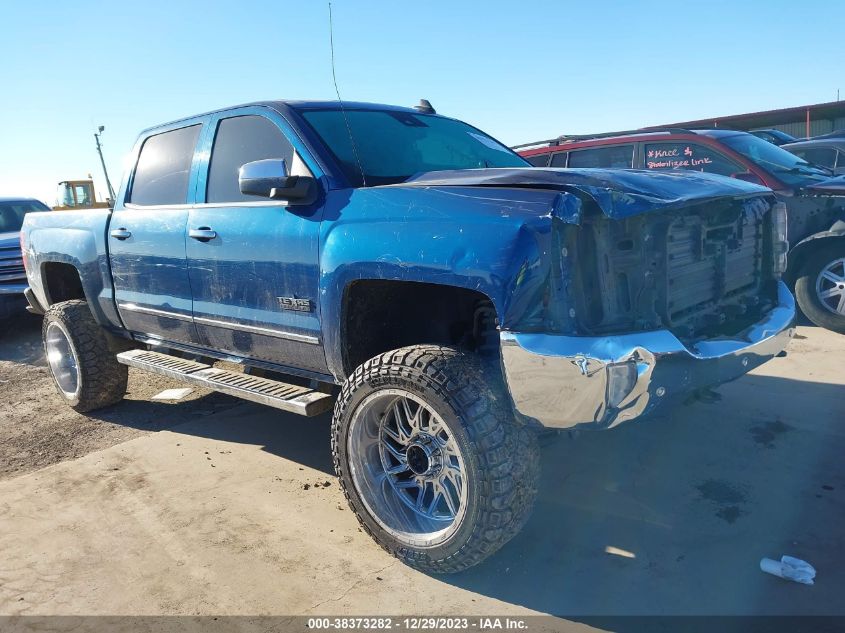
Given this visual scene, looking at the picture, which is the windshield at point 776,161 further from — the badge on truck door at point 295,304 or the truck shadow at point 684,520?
the badge on truck door at point 295,304

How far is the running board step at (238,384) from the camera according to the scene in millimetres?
3201

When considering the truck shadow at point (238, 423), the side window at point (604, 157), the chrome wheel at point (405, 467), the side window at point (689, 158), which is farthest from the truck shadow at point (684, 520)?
the side window at point (604, 157)

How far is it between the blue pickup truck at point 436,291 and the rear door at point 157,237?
0.02m

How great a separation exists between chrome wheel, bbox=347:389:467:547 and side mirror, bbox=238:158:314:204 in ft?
3.35

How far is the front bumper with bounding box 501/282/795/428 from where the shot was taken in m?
2.20

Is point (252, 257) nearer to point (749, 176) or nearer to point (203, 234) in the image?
point (203, 234)

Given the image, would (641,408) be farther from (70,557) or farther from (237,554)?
(70,557)

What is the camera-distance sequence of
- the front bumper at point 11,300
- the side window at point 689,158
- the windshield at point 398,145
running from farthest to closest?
the front bumper at point 11,300 → the side window at point 689,158 → the windshield at point 398,145

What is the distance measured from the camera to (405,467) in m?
2.85

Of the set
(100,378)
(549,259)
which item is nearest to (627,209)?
(549,259)

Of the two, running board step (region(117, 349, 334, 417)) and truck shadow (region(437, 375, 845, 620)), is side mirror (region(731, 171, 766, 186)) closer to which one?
truck shadow (region(437, 375, 845, 620))

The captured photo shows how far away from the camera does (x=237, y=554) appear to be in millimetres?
2941

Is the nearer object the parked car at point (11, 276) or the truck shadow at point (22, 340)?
the truck shadow at point (22, 340)

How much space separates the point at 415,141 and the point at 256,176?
1055mm
